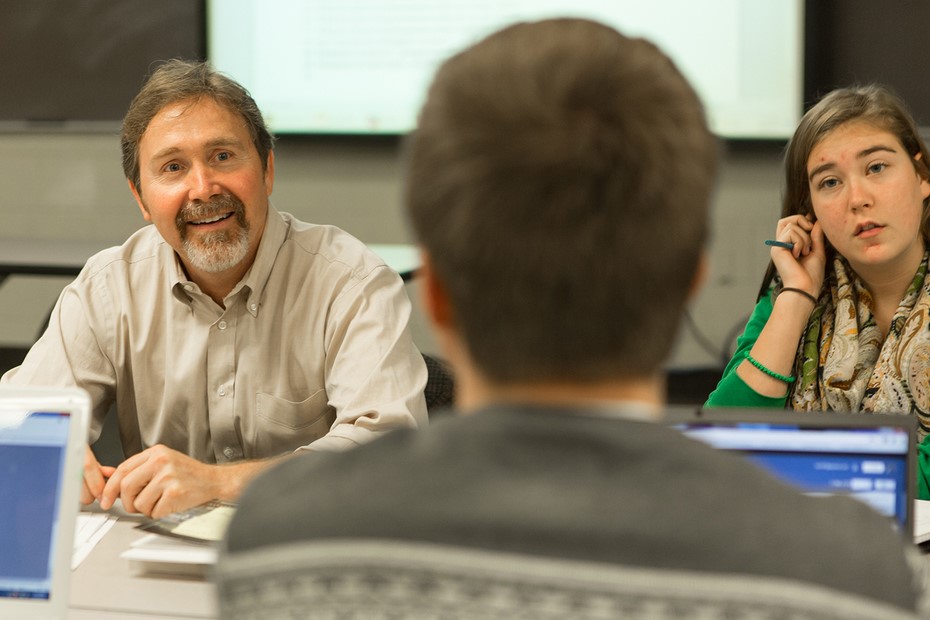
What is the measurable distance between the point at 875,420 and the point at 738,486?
62cm

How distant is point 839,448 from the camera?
112cm

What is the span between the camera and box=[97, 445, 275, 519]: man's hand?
145 cm

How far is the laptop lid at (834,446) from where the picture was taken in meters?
1.11

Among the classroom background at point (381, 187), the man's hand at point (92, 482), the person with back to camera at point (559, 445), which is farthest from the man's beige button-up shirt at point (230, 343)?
the classroom background at point (381, 187)

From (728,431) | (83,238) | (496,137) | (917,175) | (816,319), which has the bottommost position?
(83,238)

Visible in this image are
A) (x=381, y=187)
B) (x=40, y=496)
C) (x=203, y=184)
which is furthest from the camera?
(x=381, y=187)

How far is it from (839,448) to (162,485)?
89cm

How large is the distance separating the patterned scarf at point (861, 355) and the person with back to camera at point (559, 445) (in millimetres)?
1304

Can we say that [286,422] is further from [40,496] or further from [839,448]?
[839,448]

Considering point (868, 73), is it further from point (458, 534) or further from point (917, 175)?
point (458, 534)

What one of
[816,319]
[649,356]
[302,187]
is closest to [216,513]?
[649,356]

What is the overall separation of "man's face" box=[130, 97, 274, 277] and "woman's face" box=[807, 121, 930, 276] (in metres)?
1.06

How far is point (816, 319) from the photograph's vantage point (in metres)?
2.06

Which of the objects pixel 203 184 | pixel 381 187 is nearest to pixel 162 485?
pixel 203 184
